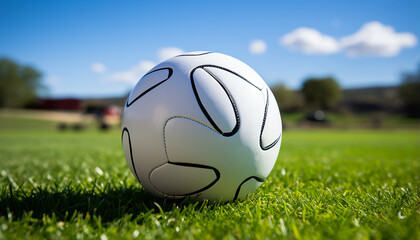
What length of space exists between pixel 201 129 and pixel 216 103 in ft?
0.76

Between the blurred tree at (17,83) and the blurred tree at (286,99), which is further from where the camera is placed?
the blurred tree at (286,99)

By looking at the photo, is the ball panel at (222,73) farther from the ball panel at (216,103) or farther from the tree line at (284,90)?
the tree line at (284,90)

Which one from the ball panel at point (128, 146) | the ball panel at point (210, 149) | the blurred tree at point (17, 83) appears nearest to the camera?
the ball panel at point (210, 149)

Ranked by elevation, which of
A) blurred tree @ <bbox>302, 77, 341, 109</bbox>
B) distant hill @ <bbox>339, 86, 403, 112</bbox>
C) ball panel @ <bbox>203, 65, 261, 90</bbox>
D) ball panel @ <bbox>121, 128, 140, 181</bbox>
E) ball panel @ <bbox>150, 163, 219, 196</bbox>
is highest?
ball panel @ <bbox>203, 65, 261, 90</bbox>

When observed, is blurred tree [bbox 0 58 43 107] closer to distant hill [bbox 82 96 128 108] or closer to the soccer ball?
distant hill [bbox 82 96 128 108]

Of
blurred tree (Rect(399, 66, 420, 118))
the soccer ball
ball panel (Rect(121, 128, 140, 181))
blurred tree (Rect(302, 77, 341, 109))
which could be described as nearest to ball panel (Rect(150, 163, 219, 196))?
the soccer ball

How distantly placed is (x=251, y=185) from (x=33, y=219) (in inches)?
65.6

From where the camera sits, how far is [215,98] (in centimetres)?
224

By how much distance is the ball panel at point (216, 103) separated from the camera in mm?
2211

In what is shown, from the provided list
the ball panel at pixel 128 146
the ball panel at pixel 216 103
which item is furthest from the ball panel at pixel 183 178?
the ball panel at pixel 216 103

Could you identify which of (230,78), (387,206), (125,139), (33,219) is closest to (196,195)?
Result: (125,139)

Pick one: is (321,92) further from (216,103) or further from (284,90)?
(216,103)

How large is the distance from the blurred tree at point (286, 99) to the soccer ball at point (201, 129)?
7700 centimetres

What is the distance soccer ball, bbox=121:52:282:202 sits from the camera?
2217mm
